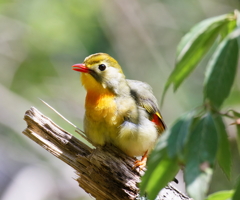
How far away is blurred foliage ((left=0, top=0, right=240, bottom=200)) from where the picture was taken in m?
8.09

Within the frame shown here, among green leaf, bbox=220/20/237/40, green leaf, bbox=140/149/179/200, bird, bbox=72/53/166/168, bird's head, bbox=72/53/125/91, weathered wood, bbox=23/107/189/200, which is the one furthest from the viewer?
bird's head, bbox=72/53/125/91

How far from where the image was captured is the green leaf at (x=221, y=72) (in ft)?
4.95

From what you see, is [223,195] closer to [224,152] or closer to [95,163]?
[224,152]

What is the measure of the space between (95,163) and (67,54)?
6.08 metres

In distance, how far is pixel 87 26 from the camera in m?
9.19

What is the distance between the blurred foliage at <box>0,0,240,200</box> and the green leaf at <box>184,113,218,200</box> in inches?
243

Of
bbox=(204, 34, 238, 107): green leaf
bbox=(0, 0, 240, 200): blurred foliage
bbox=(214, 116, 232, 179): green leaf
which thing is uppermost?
bbox=(0, 0, 240, 200): blurred foliage

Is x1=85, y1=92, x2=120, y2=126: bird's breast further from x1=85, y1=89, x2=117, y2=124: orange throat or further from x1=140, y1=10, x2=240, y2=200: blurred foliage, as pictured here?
x1=140, y1=10, x2=240, y2=200: blurred foliage

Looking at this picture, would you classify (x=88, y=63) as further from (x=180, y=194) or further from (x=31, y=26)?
(x=31, y=26)

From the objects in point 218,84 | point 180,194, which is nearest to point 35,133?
point 180,194

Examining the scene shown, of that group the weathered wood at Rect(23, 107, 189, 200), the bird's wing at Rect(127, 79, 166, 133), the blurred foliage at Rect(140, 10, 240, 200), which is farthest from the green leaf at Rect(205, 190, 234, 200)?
the bird's wing at Rect(127, 79, 166, 133)

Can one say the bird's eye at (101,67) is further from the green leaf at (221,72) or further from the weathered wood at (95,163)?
the green leaf at (221,72)

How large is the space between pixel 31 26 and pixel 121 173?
615 cm

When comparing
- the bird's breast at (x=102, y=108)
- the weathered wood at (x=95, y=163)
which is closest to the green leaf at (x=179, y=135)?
the weathered wood at (x=95, y=163)
